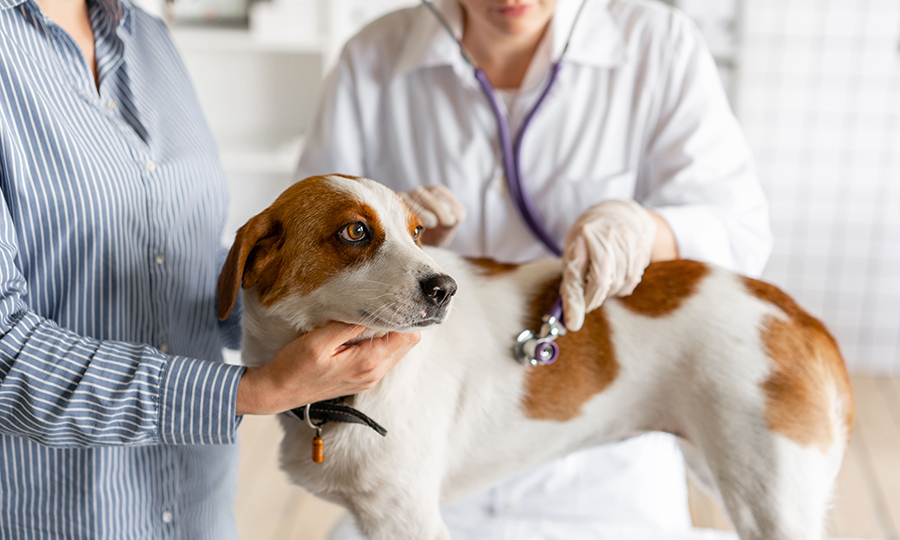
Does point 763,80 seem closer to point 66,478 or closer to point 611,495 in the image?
point 611,495

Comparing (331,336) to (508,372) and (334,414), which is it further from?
(508,372)

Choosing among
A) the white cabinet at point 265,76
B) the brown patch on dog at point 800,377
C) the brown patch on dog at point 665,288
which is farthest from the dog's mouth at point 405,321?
the white cabinet at point 265,76

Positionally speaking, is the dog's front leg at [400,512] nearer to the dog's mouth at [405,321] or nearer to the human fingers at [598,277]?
the dog's mouth at [405,321]

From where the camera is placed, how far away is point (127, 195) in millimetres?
961

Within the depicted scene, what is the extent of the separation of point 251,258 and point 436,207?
1.06 ft

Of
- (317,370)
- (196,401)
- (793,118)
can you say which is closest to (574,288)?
(317,370)

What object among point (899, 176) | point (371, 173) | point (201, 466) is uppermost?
point (371, 173)

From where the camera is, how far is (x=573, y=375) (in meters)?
1.05

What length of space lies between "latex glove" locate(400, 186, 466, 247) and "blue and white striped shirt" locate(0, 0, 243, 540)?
317 mm

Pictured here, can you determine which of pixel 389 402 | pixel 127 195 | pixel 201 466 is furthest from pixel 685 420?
pixel 127 195

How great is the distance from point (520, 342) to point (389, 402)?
0.69 feet

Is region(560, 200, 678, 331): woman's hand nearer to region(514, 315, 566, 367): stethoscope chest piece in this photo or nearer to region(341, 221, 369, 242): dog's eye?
region(514, 315, 566, 367): stethoscope chest piece

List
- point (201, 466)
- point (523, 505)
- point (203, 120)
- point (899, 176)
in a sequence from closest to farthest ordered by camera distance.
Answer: point (201, 466)
point (203, 120)
point (523, 505)
point (899, 176)

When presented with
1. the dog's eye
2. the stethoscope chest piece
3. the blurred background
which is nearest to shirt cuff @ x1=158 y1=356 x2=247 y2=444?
the dog's eye
